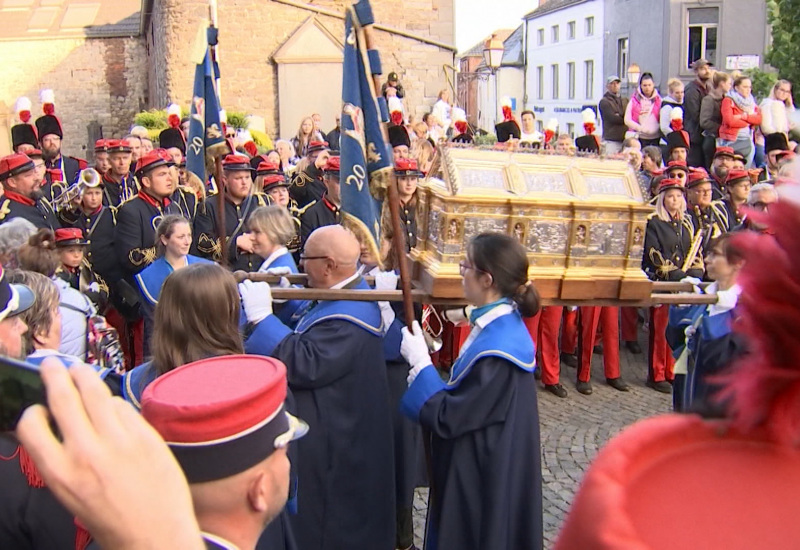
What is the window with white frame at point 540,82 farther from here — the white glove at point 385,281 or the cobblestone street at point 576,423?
the white glove at point 385,281

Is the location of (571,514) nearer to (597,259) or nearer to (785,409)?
(785,409)

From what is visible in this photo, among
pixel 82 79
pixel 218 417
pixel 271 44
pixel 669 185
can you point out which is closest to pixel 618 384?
pixel 669 185

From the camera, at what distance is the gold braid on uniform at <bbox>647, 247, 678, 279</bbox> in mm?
7965

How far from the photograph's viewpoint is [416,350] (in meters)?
3.98

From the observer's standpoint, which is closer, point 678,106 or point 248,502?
point 248,502

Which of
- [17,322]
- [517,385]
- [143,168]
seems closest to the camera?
[17,322]

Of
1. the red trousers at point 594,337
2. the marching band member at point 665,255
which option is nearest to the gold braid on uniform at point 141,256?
the red trousers at point 594,337

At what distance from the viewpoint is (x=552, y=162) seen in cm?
466

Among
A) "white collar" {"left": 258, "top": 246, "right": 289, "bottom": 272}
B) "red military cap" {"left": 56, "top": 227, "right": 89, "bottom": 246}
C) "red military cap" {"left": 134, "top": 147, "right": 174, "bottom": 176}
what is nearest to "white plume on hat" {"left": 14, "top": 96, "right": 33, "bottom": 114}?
"red military cap" {"left": 134, "top": 147, "right": 174, "bottom": 176}

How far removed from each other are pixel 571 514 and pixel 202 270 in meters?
2.38

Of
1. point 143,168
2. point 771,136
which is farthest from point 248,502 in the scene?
point 771,136

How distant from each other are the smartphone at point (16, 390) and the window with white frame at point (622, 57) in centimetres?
3804

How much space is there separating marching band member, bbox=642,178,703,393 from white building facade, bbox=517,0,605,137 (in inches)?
1185

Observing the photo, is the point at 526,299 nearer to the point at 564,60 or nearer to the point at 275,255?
the point at 275,255
